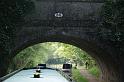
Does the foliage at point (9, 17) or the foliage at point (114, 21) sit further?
the foliage at point (114, 21)

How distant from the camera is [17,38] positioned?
1952 cm

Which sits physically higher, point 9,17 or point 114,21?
point 9,17

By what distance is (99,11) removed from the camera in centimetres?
2008

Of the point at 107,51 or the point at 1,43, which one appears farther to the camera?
the point at 107,51

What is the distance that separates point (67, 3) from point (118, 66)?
16.3ft

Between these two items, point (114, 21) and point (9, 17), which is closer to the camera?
point (9, 17)

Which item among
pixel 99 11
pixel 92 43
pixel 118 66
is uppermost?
pixel 99 11

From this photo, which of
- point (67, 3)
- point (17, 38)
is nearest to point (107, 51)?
point (67, 3)

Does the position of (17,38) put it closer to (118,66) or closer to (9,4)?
(9,4)

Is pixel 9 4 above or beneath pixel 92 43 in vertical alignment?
above

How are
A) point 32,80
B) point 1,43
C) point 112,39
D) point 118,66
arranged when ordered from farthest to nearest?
point 118,66 → point 112,39 → point 1,43 → point 32,80

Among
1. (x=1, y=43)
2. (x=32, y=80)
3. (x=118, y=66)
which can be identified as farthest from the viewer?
(x=118, y=66)

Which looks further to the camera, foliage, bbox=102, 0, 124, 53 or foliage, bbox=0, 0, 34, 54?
foliage, bbox=102, 0, 124, 53

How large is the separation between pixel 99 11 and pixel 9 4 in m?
5.36
